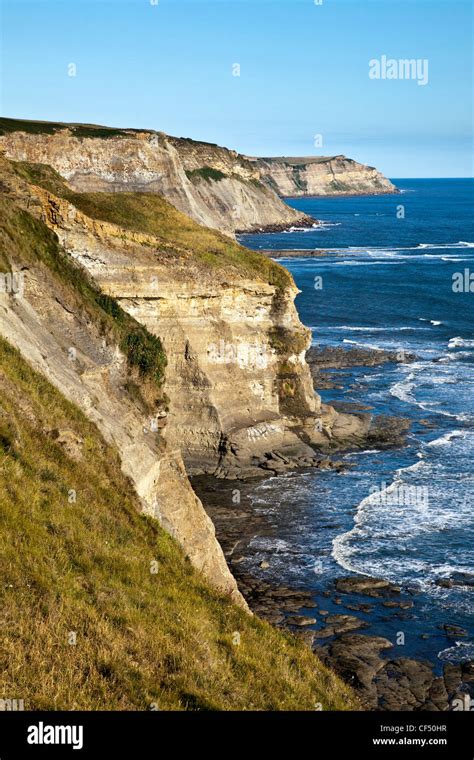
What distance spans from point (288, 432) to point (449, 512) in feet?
36.1

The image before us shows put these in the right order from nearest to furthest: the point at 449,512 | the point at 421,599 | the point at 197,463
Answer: the point at 421,599 → the point at 449,512 → the point at 197,463

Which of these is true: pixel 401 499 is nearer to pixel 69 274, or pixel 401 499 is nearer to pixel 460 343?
pixel 69 274

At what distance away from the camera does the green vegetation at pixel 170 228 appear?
1592 inches

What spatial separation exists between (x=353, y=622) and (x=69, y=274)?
48.6 ft

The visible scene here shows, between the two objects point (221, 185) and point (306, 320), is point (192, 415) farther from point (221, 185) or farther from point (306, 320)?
point (221, 185)

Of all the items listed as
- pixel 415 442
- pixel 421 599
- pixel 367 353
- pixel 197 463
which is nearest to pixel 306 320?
pixel 367 353

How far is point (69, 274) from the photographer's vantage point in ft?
92.3

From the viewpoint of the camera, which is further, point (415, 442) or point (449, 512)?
point (415, 442)

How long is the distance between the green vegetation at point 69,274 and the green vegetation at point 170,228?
35.5 feet

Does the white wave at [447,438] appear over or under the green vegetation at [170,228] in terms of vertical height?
under

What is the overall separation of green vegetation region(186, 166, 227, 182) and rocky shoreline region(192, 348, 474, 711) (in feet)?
378

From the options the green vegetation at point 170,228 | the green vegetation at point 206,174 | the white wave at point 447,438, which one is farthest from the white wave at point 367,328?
the green vegetation at point 206,174

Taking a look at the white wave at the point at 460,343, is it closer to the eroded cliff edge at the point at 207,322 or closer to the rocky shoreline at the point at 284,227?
the eroded cliff edge at the point at 207,322

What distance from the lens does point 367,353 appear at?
68.8m
